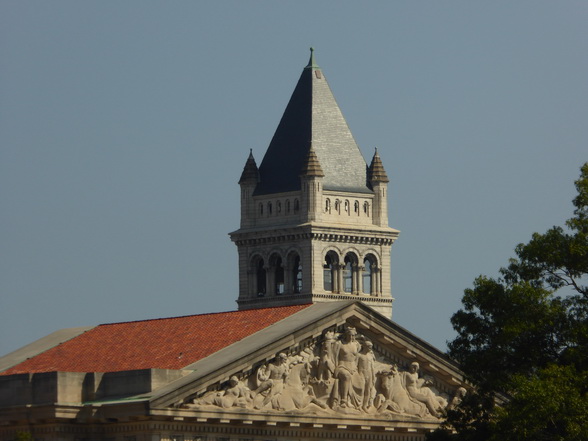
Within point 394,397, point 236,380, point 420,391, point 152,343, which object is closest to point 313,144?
point 152,343

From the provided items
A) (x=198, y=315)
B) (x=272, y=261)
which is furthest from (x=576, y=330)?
(x=272, y=261)

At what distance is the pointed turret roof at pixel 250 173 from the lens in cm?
18950

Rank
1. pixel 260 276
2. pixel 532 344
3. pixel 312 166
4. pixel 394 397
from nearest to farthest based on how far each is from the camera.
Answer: pixel 532 344
pixel 394 397
pixel 312 166
pixel 260 276

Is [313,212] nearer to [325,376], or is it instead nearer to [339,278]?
→ [339,278]

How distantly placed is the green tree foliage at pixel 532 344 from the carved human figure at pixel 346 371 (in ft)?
26.0

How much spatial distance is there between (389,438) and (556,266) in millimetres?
14807

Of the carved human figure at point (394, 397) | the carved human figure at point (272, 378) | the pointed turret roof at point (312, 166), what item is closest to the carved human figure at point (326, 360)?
the carved human figure at point (272, 378)

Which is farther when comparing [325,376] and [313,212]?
[313,212]

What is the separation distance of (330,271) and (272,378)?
9353cm

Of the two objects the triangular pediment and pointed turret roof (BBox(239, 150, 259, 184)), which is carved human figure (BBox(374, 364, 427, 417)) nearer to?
the triangular pediment

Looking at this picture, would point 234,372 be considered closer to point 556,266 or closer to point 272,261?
point 556,266

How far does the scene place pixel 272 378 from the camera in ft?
299

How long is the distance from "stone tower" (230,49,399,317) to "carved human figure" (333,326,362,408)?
87.6 m

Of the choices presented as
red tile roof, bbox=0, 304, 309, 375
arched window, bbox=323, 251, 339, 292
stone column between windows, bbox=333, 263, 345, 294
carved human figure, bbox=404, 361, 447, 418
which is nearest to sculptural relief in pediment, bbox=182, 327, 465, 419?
carved human figure, bbox=404, 361, 447, 418
